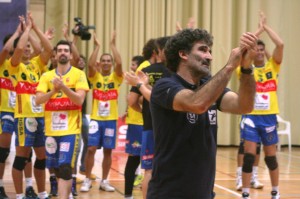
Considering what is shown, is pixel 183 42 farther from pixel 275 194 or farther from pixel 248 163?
pixel 275 194

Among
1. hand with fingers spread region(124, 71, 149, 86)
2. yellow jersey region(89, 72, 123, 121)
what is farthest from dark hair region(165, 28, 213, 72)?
yellow jersey region(89, 72, 123, 121)

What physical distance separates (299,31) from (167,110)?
45.4 feet

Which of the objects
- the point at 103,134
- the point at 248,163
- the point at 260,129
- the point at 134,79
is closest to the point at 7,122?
the point at 103,134

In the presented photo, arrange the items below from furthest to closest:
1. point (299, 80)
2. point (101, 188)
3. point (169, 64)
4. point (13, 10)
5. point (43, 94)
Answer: point (299, 80) < point (13, 10) < point (101, 188) < point (43, 94) < point (169, 64)

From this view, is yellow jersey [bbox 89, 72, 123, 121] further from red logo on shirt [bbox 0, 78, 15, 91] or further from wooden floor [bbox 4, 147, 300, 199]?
red logo on shirt [bbox 0, 78, 15, 91]

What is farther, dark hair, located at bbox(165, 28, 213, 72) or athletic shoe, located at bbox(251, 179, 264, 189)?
athletic shoe, located at bbox(251, 179, 264, 189)

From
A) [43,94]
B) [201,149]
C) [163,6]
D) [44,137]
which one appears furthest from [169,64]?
[163,6]

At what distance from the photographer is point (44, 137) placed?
311 inches

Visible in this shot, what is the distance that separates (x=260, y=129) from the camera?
8.39m

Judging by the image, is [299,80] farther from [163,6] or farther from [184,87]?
[184,87]

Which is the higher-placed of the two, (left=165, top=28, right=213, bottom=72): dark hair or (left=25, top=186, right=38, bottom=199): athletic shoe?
(left=165, top=28, right=213, bottom=72): dark hair

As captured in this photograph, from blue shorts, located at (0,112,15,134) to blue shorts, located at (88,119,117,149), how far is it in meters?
1.35

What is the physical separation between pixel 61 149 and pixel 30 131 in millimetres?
896

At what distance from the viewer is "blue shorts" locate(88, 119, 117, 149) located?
362 inches
